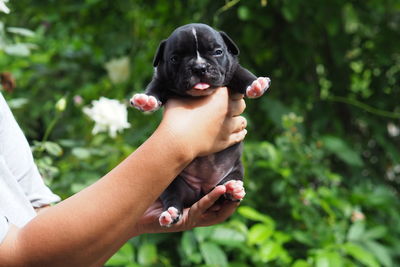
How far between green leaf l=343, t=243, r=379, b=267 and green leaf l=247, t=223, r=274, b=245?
12.8 inches

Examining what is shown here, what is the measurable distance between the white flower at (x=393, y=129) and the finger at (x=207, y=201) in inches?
78.3

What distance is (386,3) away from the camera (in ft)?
9.08

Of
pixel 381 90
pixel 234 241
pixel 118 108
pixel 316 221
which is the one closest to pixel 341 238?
pixel 316 221

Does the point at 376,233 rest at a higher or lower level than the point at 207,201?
lower

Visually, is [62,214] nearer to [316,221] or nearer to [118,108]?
[118,108]

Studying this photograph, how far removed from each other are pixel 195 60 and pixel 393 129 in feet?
7.48

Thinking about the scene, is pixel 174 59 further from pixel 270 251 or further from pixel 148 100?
pixel 270 251

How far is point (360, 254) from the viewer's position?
2221 millimetres

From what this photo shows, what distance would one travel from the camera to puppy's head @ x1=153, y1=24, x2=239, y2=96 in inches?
45.1

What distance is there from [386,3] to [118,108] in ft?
5.20

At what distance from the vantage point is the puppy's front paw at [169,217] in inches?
46.6

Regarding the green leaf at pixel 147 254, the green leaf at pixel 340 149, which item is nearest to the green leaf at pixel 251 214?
the green leaf at pixel 147 254

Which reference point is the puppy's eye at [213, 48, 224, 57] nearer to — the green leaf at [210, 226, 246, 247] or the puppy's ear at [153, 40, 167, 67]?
the puppy's ear at [153, 40, 167, 67]

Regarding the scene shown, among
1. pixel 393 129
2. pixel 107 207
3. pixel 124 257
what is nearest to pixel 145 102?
pixel 107 207
